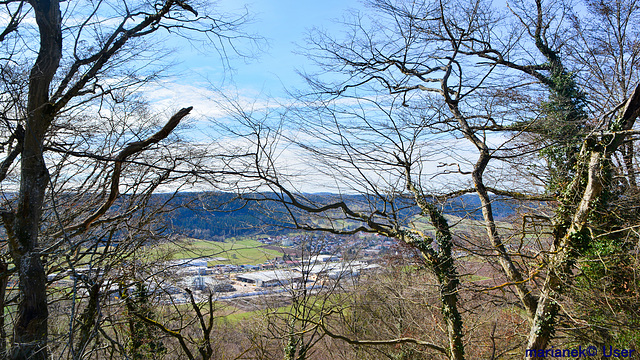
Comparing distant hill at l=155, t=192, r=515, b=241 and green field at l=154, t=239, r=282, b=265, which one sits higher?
distant hill at l=155, t=192, r=515, b=241

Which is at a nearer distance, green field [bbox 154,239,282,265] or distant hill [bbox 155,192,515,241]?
green field [bbox 154,239,282,265]

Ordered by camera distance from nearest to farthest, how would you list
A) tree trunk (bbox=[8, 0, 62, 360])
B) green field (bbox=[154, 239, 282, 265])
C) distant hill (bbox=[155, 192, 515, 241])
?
tree trunk (bbox=[8, 0, 62, 360]) → green field (bbox=[154, 239, 282, 265]) → distant hill (bbox=[155, 192, 515, 241])

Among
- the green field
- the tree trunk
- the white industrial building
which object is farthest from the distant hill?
the white industrial building

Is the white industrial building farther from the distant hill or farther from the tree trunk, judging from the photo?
the tree trunk

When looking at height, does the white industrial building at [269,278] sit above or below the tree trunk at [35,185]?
below

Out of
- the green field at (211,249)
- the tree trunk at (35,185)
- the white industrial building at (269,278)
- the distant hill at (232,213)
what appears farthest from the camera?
the white industrial building at (269,278)

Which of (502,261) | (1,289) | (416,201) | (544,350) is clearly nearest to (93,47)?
(1,289)

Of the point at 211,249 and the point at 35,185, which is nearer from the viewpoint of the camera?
the point at 35,185

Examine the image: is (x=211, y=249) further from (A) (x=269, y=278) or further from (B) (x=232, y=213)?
(A) (x=269, y=278)

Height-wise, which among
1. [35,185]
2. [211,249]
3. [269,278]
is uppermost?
[35,185]

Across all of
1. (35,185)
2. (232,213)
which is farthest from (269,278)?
(35,185)

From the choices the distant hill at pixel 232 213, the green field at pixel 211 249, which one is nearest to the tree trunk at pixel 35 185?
the green field at pixel 211 249

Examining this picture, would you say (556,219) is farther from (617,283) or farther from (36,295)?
(36,295)

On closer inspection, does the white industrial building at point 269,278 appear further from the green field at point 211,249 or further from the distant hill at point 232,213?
the distant hill at point 232,213
